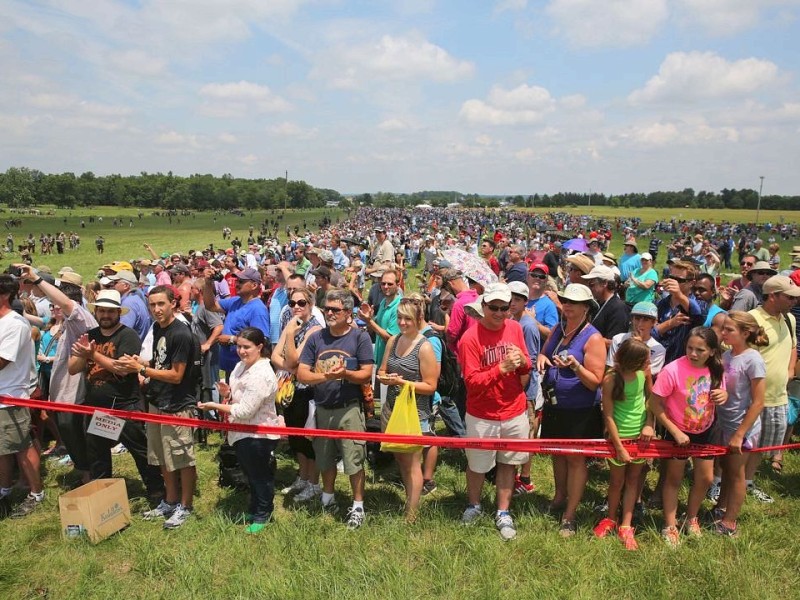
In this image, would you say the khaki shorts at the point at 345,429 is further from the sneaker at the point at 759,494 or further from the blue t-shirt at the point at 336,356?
the sneaker at the point at 759,494

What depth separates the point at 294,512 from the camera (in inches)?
180

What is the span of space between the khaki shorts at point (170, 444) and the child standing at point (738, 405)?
14.6 feet

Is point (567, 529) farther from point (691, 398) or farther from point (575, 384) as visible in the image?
point (691, 398)

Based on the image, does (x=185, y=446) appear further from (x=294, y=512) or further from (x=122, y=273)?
(x=122, y=273)

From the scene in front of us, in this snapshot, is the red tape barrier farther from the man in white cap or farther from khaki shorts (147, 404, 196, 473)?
the man in white cap

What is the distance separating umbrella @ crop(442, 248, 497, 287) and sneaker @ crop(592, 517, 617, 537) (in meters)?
2.72

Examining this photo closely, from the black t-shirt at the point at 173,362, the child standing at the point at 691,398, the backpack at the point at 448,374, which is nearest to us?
the child standing at the point at 691,398

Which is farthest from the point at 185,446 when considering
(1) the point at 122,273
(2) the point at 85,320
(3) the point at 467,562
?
(1) the point at 122,273

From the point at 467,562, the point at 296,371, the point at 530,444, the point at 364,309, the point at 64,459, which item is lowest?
the point at 64,459

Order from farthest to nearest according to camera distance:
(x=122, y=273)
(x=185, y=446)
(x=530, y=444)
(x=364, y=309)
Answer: (x=122, y=273) < (x=364, y=309) < (x=185, y=446) < (x=530, y=444)

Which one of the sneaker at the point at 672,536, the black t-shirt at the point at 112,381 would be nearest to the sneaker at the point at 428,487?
the sneaker at the point at 672,536

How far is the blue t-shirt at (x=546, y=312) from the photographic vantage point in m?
5.60

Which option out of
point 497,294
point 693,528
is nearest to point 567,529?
point 693,528

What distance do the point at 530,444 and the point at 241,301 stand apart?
12.9 ft
